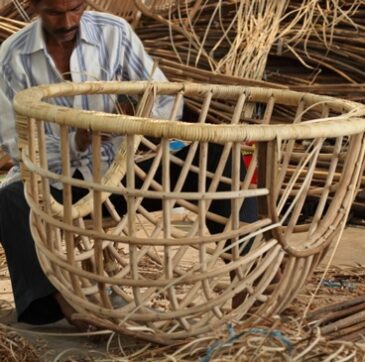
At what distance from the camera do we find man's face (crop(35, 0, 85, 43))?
7.81 feet

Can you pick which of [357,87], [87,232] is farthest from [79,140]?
[357,87]

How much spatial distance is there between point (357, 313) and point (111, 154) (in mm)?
700

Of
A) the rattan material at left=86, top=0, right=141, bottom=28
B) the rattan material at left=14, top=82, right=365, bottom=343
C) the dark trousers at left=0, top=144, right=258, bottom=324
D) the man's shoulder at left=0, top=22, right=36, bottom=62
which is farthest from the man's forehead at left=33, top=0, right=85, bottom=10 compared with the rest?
the rattan material at left=86, top=0, right=141, bottom=28

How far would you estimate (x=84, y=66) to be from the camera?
2.49m

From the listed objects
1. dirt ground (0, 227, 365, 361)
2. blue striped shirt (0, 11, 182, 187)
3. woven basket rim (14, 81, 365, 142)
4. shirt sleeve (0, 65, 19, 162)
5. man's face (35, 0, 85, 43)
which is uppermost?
man's face (35, 0, 85, 43)

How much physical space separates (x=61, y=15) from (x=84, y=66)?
0.49 feet

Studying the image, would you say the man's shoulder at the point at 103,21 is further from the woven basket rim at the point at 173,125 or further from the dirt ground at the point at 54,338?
the dirt ground at the point at 54,338

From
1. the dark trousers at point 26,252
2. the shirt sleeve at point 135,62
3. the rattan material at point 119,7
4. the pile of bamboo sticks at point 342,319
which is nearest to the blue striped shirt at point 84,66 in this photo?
the shirt sleeve at point 135,62

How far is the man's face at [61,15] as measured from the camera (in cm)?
238

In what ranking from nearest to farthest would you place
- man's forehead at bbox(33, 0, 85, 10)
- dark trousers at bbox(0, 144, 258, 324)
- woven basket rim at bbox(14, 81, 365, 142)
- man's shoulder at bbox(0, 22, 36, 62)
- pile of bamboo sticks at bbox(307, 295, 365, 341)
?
1. woven basket rim at bbox(14, 81, 365, 142)
2. pile of bamboo sticks at bbox(307, 295, 365, 341)
3. dark trousers at bbox(0, 144, 258, 324)
4. man's forehead at bbox(33, 0, 85, 10)
5. man's shoulder at bbox(0, 22, 36, 62)

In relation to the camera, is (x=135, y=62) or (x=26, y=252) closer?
(x=26, y=252)

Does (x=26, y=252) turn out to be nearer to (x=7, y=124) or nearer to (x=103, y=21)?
(x=7, y=124)

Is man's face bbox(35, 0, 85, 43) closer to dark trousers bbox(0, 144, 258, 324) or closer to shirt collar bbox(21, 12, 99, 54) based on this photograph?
shirt collar bbox(21, 12, 99, 54)

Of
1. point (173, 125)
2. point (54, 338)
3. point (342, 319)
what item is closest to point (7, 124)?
point (54, 338)
